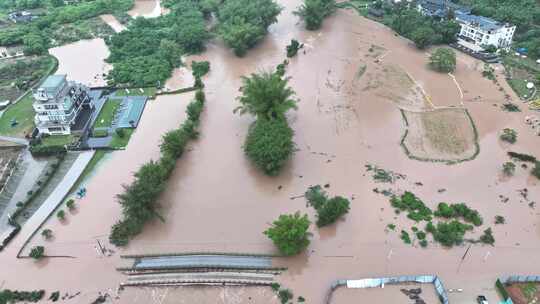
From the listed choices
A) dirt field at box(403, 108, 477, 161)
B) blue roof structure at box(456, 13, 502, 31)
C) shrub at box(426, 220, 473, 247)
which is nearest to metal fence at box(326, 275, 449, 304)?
shrub at box(426, 220, 473, 247)

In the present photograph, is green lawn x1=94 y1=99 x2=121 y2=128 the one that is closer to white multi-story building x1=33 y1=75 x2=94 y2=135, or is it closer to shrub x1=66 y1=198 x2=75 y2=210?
white multi-story building x1=33 y1=75 x2=94 y2=135

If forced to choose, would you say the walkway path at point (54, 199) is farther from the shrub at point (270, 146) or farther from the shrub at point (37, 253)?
the shrub at point (270, 146)

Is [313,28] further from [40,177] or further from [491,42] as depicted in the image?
[40,177]

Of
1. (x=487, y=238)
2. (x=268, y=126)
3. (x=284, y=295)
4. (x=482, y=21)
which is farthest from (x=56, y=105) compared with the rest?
(x=482, y=21)

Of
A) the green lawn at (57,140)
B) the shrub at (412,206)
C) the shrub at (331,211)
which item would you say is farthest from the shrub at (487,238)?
the green lawn at (57,140)

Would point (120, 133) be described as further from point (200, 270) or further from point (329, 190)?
point (329, 190)

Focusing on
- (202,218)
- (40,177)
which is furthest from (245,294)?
(40,177)
